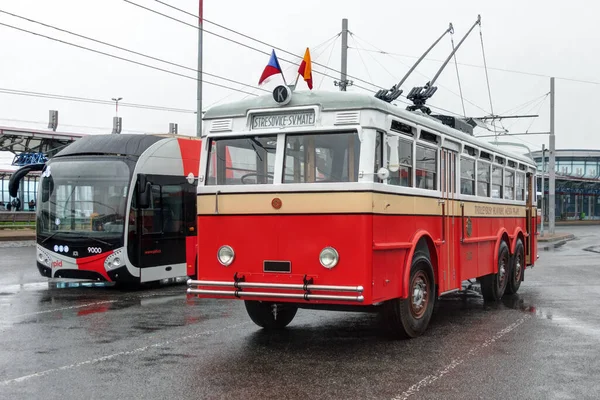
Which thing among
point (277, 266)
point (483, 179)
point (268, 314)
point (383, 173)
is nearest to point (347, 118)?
point (383, 173)

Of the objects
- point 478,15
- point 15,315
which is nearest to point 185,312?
point 15,315

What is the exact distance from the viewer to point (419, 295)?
9.54 meters

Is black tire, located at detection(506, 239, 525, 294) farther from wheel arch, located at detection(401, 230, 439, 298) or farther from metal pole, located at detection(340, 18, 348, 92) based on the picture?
metal pole, located at detection(340, 18, 348, 92)

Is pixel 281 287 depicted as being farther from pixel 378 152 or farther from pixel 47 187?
pixel 47 187

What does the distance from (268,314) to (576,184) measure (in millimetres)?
75871

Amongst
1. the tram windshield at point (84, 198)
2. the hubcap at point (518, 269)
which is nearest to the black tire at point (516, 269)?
the hubcap at point (518, 269)

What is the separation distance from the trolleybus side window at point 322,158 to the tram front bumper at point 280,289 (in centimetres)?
117

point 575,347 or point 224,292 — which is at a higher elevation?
point 224,292

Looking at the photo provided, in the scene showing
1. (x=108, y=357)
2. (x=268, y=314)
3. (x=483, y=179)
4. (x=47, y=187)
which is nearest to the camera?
(x=108, y=357)

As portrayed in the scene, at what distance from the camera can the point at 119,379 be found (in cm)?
722

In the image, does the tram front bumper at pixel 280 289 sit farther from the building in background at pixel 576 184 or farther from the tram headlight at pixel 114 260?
the building in background at pixel 576 184

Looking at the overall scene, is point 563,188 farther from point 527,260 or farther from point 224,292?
point 224,292

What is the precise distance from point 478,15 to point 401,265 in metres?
12.6

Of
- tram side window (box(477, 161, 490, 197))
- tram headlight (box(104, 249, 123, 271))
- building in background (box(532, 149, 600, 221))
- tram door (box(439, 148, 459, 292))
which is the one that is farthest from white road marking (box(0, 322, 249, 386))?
building in background (box(532, 149, 600, 221))
